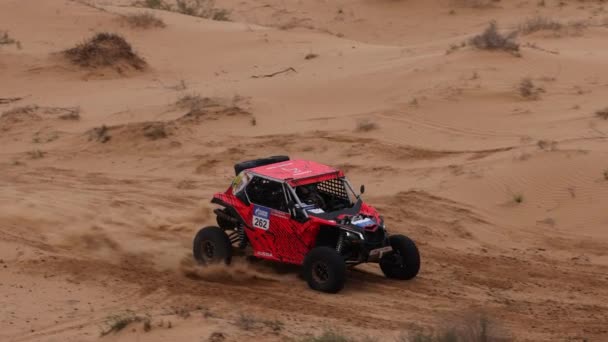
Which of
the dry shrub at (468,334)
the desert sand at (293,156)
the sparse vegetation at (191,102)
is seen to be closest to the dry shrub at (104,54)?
the desert sand at (293,156)

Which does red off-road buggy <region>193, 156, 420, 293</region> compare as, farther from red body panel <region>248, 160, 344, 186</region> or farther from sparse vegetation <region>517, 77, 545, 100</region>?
sparse vegetation <region>517, 77, 545, 100</region>

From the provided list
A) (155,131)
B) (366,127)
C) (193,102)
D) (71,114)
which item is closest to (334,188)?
(366,127)

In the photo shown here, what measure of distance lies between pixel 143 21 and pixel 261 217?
20.3 m

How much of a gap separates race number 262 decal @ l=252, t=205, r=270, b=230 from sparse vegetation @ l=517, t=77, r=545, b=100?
9.76 meters

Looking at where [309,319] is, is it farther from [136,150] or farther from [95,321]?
[136,150]

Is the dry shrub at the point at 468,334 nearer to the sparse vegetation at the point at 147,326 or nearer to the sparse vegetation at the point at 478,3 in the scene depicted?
the sparse vegetation at the point at 147,326

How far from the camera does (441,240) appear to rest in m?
15.2

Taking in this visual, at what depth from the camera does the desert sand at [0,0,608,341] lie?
462 inches

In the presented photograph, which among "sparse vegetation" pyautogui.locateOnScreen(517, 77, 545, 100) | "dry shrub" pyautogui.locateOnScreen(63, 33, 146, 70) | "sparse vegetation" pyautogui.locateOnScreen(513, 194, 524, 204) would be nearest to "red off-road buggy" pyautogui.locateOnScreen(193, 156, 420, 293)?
"sparse vegetation" pyautogui.locateOnScreen(513, 194, 524, 204)

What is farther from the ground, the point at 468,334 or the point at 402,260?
the point at 468,334

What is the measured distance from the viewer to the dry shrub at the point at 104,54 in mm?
27375

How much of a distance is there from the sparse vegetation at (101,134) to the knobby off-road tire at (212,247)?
8231 millimetres

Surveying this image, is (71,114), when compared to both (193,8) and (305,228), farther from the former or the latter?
(193,8)

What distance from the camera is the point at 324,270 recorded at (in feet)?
40.3
